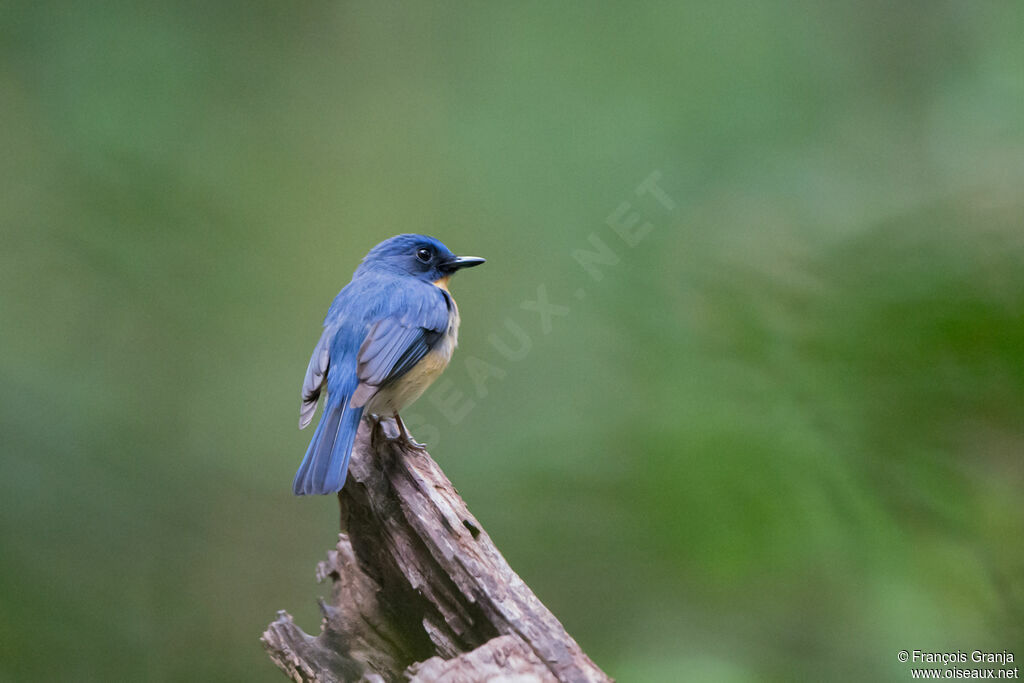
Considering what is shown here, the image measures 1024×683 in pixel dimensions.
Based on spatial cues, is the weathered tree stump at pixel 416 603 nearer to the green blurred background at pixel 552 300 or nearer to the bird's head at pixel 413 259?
the bird's head at pixel 413 259

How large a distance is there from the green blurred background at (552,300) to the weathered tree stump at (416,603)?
155 centimetres

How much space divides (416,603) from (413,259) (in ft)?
5.56

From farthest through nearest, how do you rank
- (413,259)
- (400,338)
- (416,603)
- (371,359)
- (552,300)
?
(552,300) < (413,259) < (400,338) < (371,359) < (416,603)

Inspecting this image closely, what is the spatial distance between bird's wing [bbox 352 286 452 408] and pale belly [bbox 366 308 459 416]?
0.05m

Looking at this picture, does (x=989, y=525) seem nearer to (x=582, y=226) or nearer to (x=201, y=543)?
(x=582, y=226)

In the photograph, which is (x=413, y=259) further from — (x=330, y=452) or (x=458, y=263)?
(x=330, y=452)

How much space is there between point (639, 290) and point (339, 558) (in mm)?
2307

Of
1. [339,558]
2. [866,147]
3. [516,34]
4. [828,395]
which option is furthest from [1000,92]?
[339,558]

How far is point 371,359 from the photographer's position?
3.26 meters

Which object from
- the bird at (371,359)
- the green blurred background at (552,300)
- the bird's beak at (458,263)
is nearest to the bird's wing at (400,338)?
the bird at (371,359)

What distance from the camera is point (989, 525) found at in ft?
→ 11.3

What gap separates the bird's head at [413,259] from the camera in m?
3.96

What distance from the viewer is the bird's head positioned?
396 centimetres

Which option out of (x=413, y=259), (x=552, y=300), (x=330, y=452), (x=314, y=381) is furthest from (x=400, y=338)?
(x=552, y=300)
